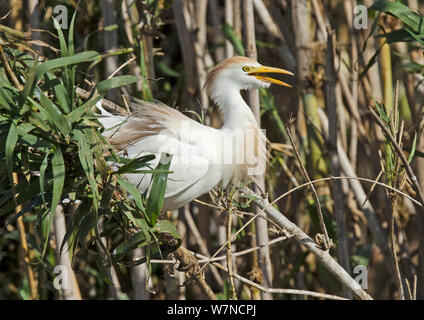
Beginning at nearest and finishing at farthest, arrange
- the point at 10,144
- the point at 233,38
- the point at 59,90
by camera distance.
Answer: the point at 10,144 → the point at 59,90 → the point at 233,38

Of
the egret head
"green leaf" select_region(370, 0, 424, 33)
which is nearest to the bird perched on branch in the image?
the egret head

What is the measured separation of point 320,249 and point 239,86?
49cm

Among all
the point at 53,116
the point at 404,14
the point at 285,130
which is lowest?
→ the point at 285,130

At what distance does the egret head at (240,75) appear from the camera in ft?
5.08

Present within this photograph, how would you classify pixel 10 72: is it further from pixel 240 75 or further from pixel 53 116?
pixel 240 75

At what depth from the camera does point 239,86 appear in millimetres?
1575

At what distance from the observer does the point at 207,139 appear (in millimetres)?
1531

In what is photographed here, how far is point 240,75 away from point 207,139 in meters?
0.18

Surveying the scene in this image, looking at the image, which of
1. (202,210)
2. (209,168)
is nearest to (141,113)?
→ (209,168)

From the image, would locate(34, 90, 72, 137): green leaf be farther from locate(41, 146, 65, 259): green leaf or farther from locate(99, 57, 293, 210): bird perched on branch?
locate(99, 57, 293, 210): bird perched on branch

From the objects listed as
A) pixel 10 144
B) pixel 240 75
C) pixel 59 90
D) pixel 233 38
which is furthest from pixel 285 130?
pixel 10 144

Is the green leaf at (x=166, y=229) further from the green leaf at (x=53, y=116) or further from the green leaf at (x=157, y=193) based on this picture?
the green leaf at (x=53, y=116)

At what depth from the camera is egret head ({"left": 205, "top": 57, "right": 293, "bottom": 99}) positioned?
1548 mm
